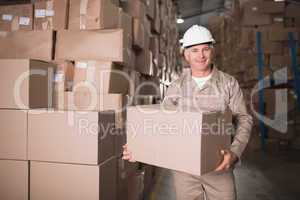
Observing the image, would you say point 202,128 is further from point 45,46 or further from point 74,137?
point 45,46

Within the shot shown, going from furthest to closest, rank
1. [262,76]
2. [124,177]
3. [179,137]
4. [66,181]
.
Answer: [262,76] < [124,177] < [66,181] < [179,137]

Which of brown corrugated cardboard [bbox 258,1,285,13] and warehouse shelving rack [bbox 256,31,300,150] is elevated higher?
brown corrugated cardboard [bbox 258,1,285,13]

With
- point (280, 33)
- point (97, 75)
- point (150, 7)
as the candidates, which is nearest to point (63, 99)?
point (97, 75)

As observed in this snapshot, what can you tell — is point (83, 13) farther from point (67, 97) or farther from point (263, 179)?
point (263, 179)

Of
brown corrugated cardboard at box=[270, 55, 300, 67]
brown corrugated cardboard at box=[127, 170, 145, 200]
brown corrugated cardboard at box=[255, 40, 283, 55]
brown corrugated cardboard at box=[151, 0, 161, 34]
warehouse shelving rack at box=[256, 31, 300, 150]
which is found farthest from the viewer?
brown corrugated cardboard at box=[255, 40, 283, 55]

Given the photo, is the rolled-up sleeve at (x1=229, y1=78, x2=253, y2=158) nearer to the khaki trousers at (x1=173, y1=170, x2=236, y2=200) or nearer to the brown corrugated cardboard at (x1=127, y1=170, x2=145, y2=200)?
the khaki trousers at (x1=173, y1=170, x2=236, y2=200)

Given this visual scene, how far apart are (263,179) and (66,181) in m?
2.86

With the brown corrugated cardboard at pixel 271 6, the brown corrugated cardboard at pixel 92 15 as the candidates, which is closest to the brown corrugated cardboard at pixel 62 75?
the brown corrugated cardboard at pixel 92 15

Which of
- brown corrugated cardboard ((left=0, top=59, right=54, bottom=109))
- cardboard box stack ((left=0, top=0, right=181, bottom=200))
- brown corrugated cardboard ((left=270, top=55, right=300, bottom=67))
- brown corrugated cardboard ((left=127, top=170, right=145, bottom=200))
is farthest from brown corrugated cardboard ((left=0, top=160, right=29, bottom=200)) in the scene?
brown corrugated cardboard ((left=270, top=55, right=300, bottom=67))

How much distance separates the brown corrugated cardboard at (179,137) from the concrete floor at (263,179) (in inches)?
80.8

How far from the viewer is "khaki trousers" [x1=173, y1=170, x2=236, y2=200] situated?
1884 mm

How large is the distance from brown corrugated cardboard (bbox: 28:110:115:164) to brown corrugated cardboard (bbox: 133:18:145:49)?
104cm

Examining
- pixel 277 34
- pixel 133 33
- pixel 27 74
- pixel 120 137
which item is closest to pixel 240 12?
pixel 277 34

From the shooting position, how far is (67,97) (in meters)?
2.45
